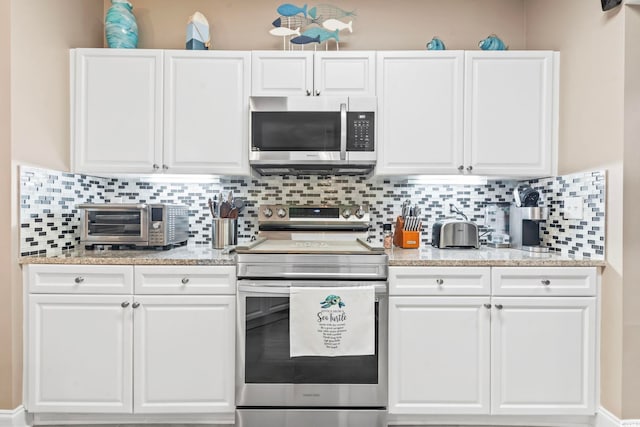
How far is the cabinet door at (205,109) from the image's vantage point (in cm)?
235

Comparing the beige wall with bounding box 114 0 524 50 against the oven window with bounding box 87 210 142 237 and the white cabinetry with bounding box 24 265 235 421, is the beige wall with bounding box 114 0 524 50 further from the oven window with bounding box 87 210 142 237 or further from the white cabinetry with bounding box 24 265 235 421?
the white cabinetry with bounding box 24 265 235 421

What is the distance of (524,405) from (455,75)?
1.82 m

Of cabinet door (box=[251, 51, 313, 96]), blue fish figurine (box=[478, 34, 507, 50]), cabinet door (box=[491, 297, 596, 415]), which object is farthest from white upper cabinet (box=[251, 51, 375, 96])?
cabinet door (box=[491, 297, 596, 415])

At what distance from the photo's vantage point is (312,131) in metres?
2.34

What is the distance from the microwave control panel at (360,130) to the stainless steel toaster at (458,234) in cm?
71

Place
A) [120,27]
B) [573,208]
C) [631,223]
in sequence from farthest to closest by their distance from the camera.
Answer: [120,27], [573,208], [631,223]

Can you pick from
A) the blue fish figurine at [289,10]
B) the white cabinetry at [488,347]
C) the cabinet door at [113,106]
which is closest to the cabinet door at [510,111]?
the white cabinetry at [488,347]

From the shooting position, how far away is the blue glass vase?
95.7 inches

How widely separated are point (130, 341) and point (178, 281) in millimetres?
384

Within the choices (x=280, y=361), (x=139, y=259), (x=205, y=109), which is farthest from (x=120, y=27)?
(x=280, y=361)

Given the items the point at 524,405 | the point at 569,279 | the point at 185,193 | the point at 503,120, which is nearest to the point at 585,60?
the point at 503,120

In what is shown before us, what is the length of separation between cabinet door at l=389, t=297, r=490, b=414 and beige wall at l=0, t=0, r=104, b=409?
188 centimetres

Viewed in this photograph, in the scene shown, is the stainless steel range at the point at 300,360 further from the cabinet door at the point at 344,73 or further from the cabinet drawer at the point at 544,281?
the cabinet door at the point at 344,73

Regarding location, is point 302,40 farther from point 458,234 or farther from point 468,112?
point 458,234
